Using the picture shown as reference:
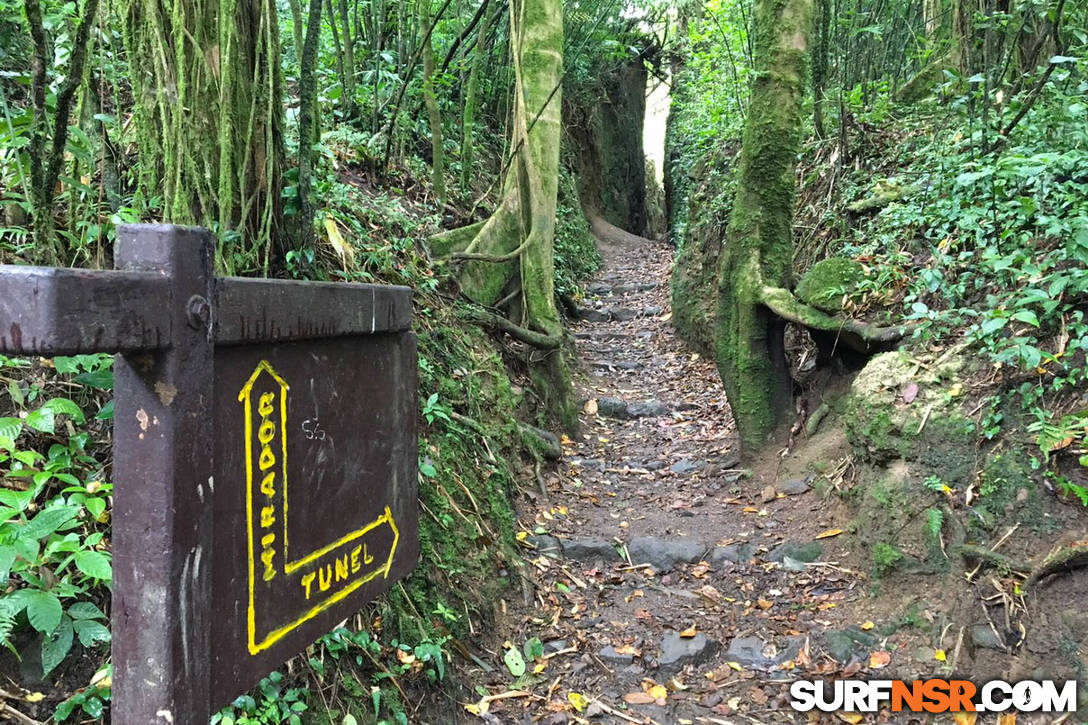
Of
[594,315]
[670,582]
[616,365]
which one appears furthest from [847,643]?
[594,315]

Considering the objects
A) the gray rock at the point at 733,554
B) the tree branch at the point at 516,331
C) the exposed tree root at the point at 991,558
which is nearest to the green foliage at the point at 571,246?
the tree branch at the point at 516,331

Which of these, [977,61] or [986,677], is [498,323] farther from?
[977,61]

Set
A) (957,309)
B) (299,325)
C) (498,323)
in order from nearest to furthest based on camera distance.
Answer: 1. (299,325)
2. (957,309)
3. (498,323)

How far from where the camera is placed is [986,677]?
2871 mm

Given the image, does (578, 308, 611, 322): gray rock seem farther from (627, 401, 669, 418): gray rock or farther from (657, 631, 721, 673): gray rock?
(657, 631, 721, 673): gray rock

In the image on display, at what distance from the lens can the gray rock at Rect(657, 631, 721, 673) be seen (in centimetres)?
344

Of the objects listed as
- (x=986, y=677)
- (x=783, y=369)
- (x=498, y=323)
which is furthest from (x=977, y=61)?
(x=986, y=677)

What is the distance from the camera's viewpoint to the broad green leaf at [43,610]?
5.81 feet

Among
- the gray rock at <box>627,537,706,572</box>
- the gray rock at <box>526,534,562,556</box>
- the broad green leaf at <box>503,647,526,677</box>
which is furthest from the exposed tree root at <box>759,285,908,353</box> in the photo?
the broad green leaf at <box>503,647,526,677</box>

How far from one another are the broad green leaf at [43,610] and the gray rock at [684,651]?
2.59 metres

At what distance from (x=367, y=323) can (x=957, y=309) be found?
3505 mm

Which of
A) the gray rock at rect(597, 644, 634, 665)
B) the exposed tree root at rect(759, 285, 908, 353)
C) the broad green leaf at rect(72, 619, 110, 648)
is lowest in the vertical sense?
the gray rock at rect(597, 644, 634, 665)

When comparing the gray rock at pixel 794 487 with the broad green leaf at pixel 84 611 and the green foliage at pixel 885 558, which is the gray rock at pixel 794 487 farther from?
the broad green leaf at pixel 84 611

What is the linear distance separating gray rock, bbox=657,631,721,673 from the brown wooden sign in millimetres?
2313
